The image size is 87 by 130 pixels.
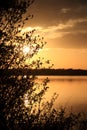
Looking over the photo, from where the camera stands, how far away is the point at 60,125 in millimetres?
20562

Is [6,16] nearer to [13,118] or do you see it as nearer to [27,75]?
[27,75]

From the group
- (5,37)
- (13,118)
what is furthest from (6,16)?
(13,118)

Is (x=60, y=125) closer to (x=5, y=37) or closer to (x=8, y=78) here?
(x=8, y=78)

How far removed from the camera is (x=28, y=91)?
1898cm

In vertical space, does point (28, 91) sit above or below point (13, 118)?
above

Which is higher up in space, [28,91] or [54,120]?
[28,91]

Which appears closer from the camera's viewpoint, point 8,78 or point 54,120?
point 8,78

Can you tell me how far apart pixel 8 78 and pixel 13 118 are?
2171 millimetres

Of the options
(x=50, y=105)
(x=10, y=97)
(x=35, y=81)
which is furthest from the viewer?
(x=50, y=105)

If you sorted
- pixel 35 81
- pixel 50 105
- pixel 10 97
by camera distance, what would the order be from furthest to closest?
pixel 50 105 → pixel 35 81 → pixel 10 97

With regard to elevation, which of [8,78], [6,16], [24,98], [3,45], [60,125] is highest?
[6,16]

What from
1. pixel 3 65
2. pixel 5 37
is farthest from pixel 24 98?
pixel 5 37

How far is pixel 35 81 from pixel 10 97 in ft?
6.52

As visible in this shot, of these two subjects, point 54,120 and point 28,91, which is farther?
point 54,120
